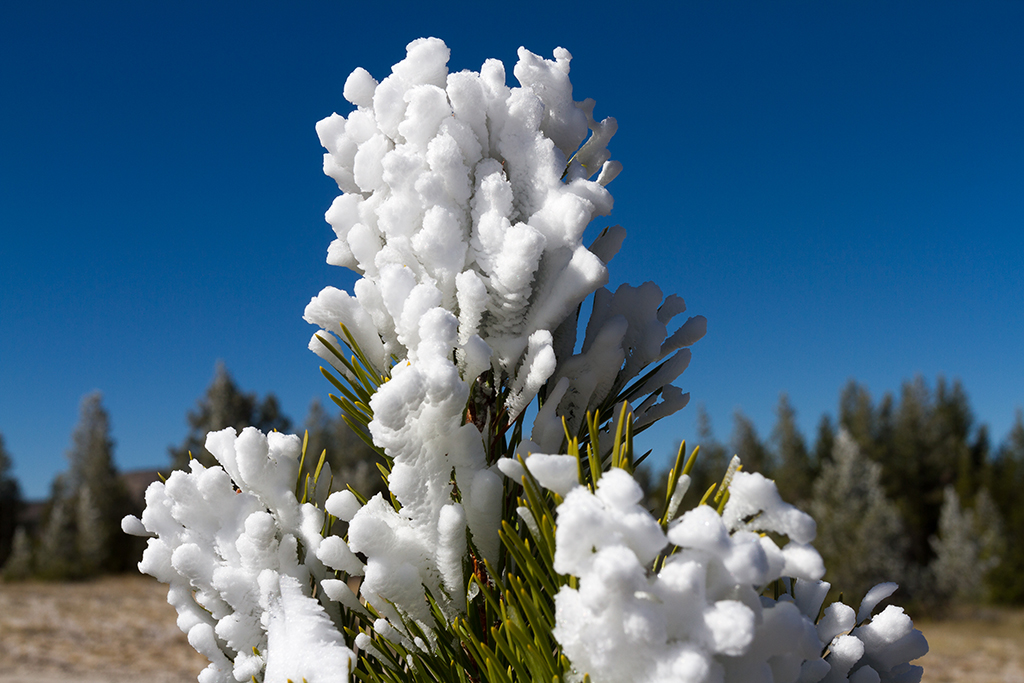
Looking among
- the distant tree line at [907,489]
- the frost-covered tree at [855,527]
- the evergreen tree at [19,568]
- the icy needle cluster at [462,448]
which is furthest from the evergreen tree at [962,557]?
the evergreen tree at [19,568]

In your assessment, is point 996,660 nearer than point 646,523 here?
No

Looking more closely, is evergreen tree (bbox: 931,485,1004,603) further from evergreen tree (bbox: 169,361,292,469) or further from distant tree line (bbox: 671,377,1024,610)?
evergreen tree (bbox: 169,361,292,469)

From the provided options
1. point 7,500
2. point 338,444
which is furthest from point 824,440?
point 7,500

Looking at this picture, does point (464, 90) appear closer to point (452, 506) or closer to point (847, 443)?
point (452, 506)

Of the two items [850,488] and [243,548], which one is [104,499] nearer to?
[850,488]

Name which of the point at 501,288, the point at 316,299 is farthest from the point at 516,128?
the point at 316,299

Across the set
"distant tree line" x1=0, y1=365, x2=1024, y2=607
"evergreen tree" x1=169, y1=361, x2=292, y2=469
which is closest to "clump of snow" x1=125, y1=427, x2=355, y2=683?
"distant tree line" x1=0, y1=365, x2=1024, y2=607

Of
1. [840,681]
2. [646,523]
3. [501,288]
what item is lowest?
[840,681]
